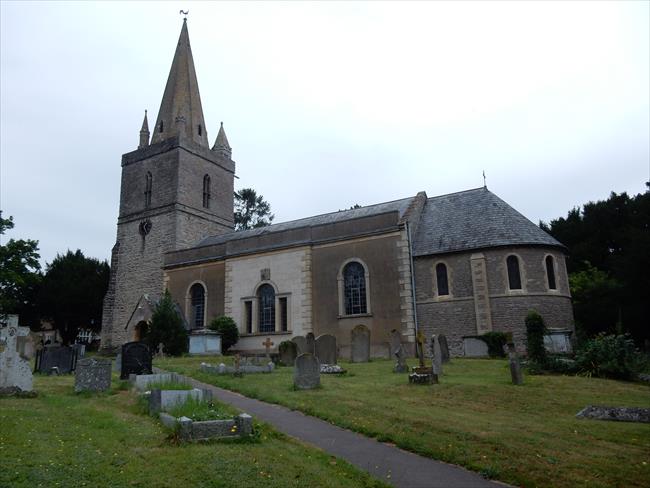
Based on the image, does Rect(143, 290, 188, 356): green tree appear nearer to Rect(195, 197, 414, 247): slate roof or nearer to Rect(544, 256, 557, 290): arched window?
Rect(195, 197, 414, 247): slate roof

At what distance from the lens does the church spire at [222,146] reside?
1551 inches

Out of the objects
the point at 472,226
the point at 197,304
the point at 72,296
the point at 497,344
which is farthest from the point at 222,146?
the point at 497,344

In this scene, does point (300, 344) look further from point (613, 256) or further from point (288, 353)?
point (613, 256)

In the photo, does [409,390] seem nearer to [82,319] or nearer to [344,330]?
[344,330]

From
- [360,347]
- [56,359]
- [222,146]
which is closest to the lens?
[56,359]

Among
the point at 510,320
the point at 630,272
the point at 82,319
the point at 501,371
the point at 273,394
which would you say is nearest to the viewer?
the point at 273,394

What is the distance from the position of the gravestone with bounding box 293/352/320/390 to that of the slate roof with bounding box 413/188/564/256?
1192 cm

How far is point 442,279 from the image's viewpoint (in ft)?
76.3

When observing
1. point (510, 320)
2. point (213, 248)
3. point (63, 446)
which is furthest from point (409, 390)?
point (213, 248)

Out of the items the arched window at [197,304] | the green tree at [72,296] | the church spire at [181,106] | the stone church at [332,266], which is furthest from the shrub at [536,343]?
the green tree at [72,296]

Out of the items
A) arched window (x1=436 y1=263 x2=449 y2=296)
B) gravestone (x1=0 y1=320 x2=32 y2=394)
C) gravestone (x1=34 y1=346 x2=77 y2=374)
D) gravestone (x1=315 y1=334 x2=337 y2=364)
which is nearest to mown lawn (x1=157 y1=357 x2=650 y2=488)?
gravestone (x1=315 y1=334 x2=337 y2=364)

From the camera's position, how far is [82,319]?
41.1 meters

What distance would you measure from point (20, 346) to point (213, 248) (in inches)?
564

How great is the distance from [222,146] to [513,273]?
2537cm
